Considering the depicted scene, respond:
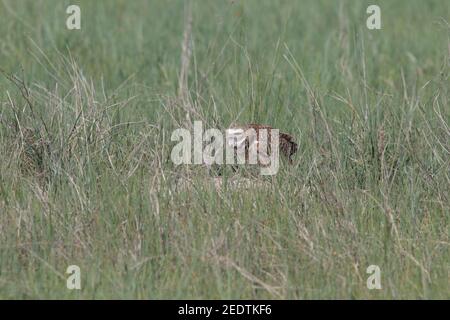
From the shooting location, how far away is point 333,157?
6.19 meters

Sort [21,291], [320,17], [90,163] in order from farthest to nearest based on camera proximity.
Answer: [320,17] < [90,163] < [21,291]

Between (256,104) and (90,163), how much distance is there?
128cm

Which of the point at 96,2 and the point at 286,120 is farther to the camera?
the point at 96,2

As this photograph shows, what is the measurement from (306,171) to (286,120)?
981 mm

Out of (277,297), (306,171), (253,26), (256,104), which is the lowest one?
(277,297)

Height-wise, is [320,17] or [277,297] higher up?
[320,17]

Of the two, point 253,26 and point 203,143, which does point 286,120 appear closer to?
point 203,143

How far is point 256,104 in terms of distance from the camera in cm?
680

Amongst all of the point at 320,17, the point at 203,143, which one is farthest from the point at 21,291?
the point at 320,17

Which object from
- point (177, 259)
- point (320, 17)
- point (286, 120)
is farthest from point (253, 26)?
point (177, 259)

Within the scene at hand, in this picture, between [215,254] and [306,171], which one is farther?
[306,171]

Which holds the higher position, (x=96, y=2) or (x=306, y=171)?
(x=96, y=2)

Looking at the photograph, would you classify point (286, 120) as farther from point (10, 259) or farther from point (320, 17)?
point (320, 17)

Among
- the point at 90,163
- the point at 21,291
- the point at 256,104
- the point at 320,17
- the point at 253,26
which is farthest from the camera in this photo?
the point at 320,17
